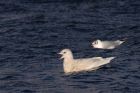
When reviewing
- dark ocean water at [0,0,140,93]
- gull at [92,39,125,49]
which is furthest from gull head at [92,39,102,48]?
dark ocean water at [0,0,140,93]

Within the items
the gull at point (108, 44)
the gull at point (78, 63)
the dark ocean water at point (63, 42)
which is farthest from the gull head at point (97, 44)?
the gull at point (78, 63)

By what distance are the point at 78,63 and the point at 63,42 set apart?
3.02 metres

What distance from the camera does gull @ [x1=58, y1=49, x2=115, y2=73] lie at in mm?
23562

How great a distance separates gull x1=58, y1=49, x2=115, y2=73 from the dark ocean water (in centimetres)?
Answer: 21

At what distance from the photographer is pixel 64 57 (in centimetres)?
2388

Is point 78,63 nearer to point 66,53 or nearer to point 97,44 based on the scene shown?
point 66,53

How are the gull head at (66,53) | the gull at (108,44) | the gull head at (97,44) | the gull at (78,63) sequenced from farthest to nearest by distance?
the gull at (108,44) → the gull head at (97,44) → the gull head at (66,53) → the gull at (78,63)

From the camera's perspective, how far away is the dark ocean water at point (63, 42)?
21.7 meters

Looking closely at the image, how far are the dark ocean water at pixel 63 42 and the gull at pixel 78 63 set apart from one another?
206 millimetres

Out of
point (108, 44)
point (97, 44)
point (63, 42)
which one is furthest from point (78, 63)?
point (63, 42)

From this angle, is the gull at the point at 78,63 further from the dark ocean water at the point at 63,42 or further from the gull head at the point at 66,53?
the dark ocean water at the point at 63,42

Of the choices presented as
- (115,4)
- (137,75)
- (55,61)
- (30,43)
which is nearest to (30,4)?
(115,4)

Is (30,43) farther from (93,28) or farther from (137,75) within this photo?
(137,75)

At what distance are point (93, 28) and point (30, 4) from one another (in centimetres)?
515
